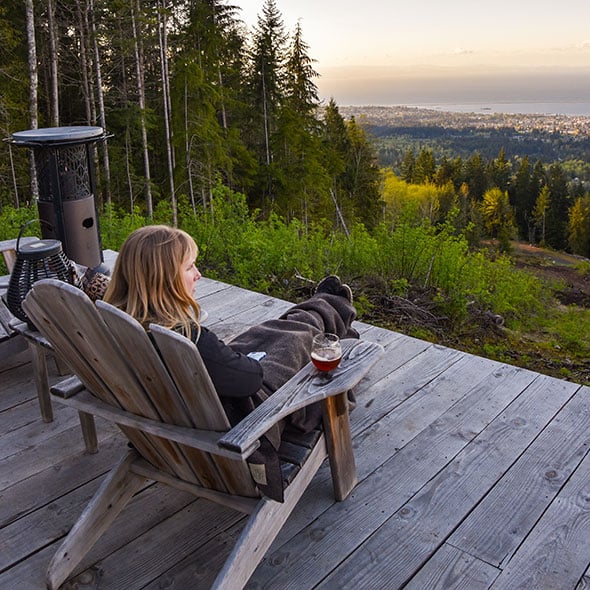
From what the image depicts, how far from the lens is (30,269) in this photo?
7.45ft

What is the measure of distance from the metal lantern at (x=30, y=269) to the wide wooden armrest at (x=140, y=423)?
751 mm

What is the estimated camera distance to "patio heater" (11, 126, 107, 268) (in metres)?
3.31

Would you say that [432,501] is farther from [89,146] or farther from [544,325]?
[544,325]

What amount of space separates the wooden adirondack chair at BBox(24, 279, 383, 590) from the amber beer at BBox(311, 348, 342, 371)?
5cm

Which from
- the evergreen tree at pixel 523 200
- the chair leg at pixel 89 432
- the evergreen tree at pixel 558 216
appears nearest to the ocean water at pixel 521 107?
the evergreen tree at pixel 523 200

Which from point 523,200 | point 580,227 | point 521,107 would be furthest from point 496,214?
point 521,107

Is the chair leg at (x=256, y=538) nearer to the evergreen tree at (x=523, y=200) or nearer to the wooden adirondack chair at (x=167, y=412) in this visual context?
the wooden adirondack chair at (x=167, y=412)

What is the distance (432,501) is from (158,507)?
965 mm

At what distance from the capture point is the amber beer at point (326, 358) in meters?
1.64

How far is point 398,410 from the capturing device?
252cm

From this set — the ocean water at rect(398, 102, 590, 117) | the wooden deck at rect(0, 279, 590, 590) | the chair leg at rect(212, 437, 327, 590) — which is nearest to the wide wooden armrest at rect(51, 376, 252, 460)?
the chair leg at rect(212, 437, 327, 590)

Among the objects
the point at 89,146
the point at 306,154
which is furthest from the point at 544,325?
the point at 306,154

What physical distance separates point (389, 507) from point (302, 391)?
2.13 feet

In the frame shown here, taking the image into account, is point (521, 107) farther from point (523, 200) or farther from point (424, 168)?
point (424, 168)
